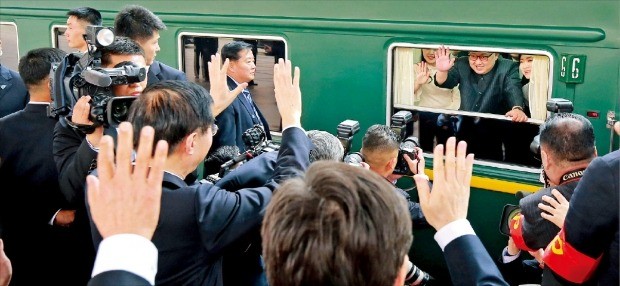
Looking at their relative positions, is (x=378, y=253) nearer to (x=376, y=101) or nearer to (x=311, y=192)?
(x=311, y=192)

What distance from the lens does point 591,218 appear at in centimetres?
202

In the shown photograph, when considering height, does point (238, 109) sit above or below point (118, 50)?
below

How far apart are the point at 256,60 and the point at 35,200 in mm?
1986

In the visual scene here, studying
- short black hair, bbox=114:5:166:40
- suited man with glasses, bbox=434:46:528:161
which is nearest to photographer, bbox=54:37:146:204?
short black hair, bbox=114:5:166:40

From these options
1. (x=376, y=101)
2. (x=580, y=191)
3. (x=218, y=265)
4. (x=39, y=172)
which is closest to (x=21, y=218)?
(x=39, y=172)

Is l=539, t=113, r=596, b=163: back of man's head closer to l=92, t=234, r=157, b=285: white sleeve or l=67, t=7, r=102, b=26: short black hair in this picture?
l=92, t=234, r=157, b=285: white sleeve

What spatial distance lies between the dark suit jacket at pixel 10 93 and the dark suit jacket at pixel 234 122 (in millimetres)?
1379

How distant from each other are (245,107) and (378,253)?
3.31 m

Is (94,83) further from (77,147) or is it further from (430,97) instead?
(430,97)

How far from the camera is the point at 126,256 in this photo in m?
1.25

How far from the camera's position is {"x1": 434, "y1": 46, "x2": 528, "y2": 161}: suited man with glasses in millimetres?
3916

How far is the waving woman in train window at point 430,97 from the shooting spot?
4.12 m

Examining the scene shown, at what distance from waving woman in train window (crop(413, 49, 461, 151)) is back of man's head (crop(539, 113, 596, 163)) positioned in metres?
1.44

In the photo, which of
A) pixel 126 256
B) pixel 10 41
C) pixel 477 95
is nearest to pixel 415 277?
pixel 477 95
